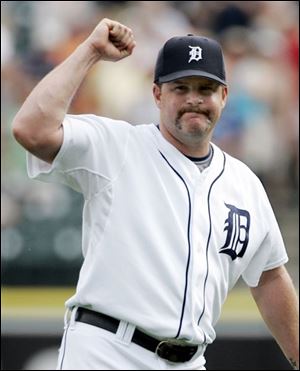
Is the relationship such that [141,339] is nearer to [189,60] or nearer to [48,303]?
[189,60]

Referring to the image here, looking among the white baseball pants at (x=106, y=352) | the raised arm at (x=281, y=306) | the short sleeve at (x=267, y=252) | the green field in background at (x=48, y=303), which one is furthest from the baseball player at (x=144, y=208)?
the green field in background at (x=48, y=303)

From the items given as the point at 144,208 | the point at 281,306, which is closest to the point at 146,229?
the point at 144,208

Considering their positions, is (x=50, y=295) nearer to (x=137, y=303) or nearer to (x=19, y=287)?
(x=19, y=287)

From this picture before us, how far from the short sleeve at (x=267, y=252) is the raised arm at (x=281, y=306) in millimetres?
67

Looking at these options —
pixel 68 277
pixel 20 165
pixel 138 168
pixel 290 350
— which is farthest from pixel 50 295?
pixel 138 168

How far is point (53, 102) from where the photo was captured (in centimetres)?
323

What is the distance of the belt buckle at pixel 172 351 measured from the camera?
11.2 feet

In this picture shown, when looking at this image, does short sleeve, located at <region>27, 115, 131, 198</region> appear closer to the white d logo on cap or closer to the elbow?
the elbow

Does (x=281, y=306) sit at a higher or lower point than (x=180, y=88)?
lower

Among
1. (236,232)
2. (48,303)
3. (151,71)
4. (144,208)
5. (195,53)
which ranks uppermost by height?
(151,71)

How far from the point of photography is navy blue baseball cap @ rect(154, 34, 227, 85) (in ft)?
11.7

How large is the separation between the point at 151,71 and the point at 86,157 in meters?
4.67

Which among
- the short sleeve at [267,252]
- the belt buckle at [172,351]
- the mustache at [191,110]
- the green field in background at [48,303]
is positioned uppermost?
the mustache at [191,110]

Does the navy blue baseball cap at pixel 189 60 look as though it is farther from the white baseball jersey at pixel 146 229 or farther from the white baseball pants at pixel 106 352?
the white baseball pants at pixel 106 352
